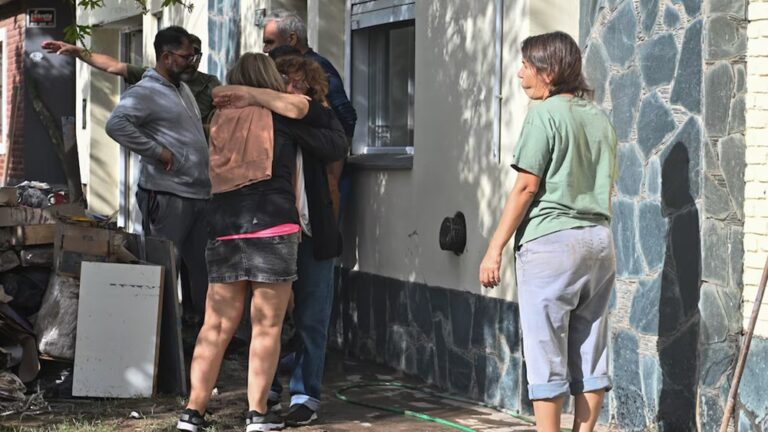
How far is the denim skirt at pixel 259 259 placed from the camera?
6418 millimetres

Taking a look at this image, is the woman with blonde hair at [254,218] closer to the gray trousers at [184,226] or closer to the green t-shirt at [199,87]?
the gray trousers at [184,226]

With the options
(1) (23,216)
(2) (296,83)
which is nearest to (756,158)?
(2) (296,83)

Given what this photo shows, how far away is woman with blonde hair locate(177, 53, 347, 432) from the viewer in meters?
6.44

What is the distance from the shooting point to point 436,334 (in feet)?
27.3

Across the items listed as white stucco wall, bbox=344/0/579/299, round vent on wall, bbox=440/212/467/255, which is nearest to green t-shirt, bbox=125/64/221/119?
white stucco wall, bbox=344/0/579/299

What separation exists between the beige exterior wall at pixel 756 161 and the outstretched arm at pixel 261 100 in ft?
6.76

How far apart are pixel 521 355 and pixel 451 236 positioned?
3.14 ft

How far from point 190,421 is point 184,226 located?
1983 mm

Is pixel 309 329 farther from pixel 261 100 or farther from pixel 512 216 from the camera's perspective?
pixel 512 216

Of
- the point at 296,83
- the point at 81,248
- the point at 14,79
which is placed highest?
the point at 14,79

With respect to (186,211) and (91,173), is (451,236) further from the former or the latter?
(91,173)

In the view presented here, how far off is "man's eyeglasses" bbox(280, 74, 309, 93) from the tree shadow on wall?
5.83 feet

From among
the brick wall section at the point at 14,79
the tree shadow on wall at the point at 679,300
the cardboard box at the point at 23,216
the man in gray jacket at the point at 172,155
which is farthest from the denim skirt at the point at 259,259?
the brick wall section at the point at 14,79

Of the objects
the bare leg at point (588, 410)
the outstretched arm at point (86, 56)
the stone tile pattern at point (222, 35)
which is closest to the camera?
the bare leg at point (588, 410)
